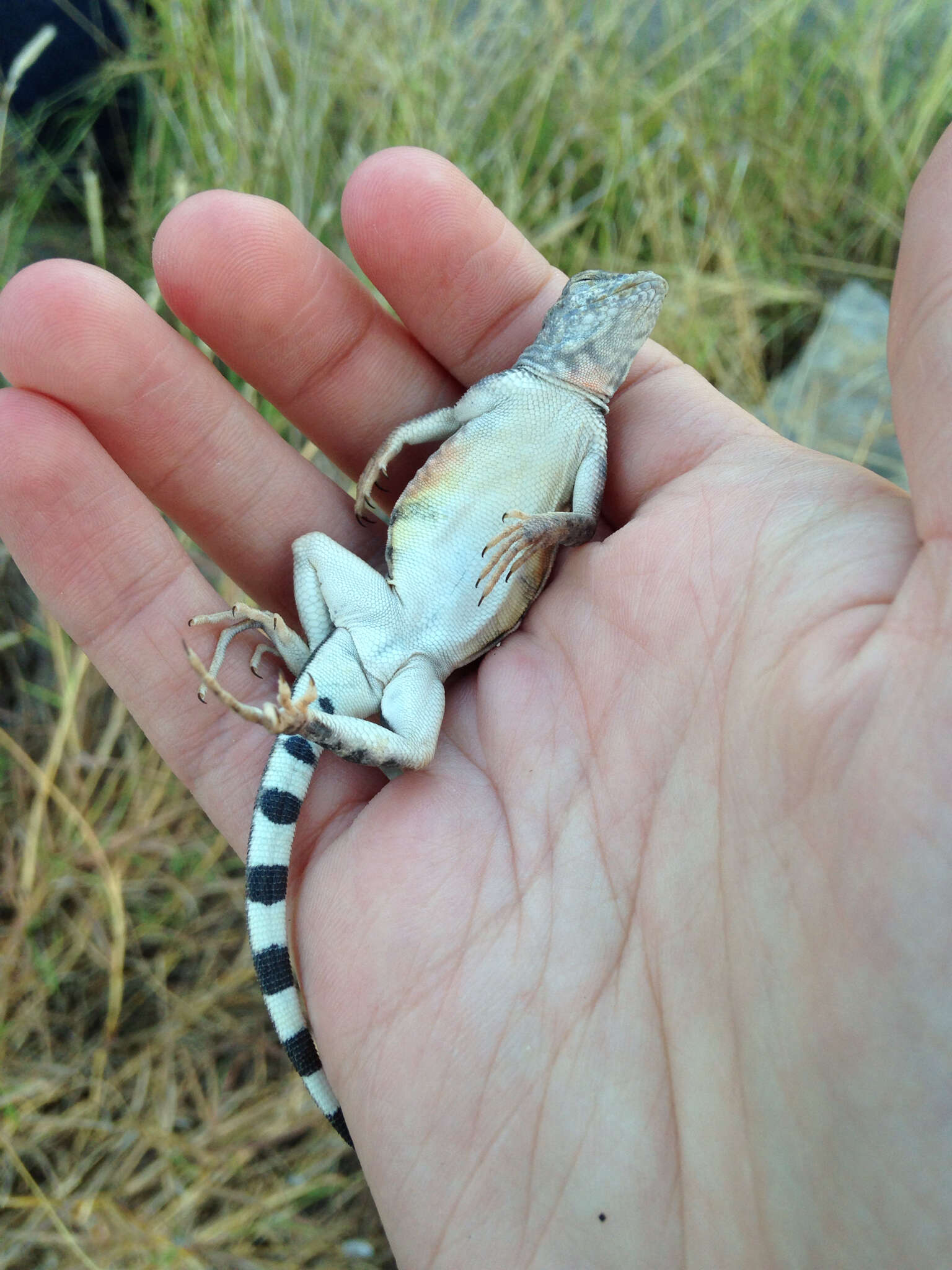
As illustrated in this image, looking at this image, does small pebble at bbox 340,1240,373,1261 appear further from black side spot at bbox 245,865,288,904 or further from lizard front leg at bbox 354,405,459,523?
lizard front leg at bbox 354,405,459,523

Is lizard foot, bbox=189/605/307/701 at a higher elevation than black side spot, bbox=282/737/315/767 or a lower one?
higher

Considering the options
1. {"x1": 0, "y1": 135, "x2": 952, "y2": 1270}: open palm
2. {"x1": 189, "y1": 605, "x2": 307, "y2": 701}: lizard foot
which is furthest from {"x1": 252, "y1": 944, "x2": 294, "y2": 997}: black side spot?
{"x1": 189, "y1": 605, "x2": 307, "y2": 701}: lizard foot

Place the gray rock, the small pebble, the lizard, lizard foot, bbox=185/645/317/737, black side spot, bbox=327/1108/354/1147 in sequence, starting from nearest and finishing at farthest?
lizard foot, bbox=185/645/317/737, black side spot, bbox=327/1108/354/1147, the lizard, the small pebble, the gray rock

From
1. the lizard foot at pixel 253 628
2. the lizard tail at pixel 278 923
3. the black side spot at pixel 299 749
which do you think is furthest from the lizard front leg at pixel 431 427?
the lizard tail at pixel 278 923

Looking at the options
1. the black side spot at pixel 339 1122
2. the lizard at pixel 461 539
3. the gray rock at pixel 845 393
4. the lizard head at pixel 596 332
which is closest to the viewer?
the black side spot at pixel 339 1122

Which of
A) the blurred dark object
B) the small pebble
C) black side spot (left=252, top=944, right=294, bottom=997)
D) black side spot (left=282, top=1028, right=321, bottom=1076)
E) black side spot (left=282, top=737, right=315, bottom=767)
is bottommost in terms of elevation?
the small pebble

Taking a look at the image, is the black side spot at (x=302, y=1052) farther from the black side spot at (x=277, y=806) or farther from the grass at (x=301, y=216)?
the grass at (x=301, y=216)

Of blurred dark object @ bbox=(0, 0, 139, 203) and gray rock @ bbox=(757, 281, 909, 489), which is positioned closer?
gray rock @ bbox=(757, 281, 909, 489)
